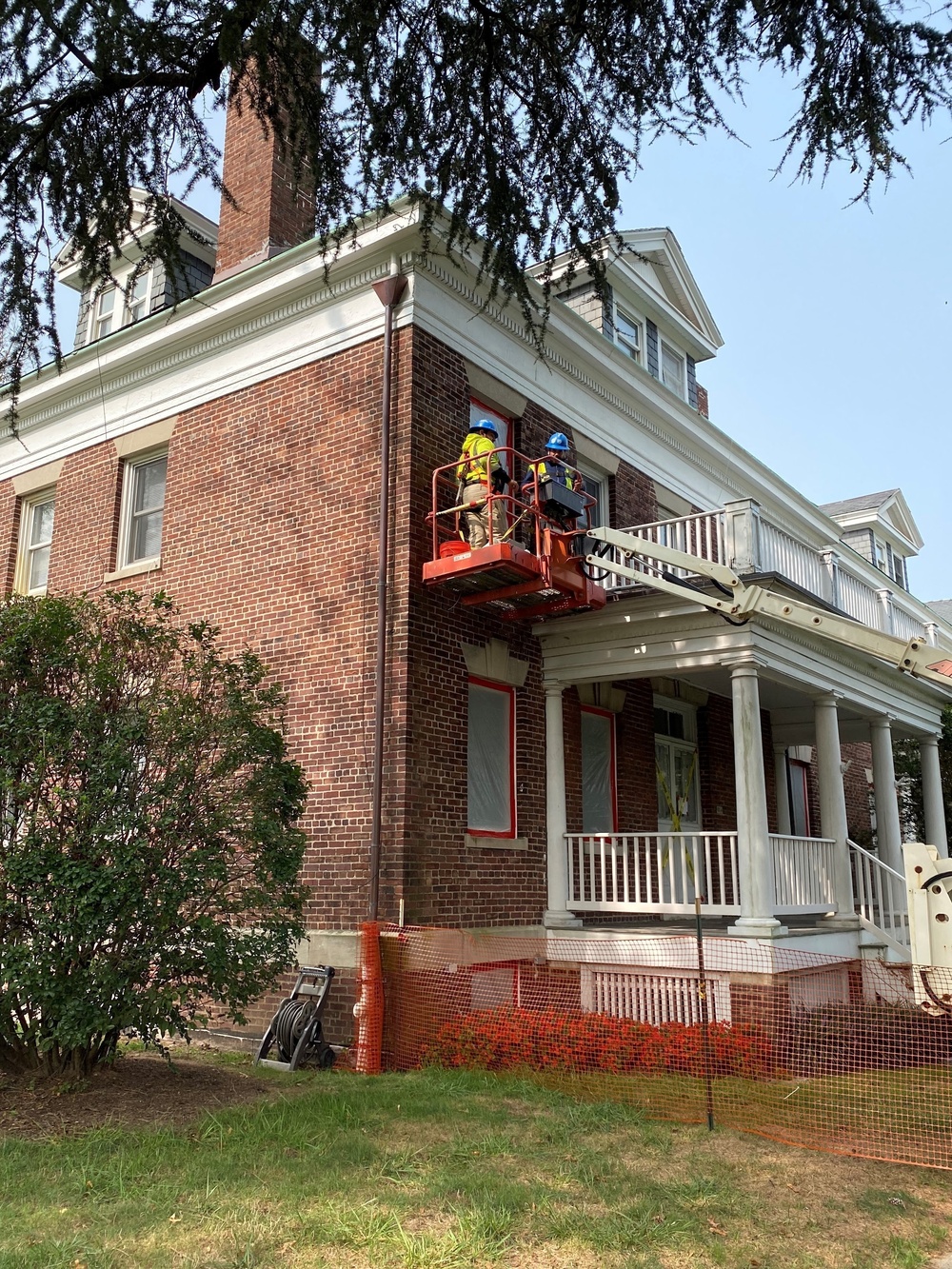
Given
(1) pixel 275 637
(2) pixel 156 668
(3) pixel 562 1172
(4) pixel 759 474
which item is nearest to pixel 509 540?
(1) pixel 275 637

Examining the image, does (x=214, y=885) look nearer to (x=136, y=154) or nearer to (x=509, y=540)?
(x=509, y=540)

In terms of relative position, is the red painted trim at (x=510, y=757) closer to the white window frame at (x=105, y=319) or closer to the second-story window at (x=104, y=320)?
the white window frame at (x=105, y=319)

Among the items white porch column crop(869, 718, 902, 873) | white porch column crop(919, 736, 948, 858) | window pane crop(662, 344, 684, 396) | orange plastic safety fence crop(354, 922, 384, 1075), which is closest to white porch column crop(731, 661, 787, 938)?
orange plastic safety fence crop(354, 922, 384, 1075)

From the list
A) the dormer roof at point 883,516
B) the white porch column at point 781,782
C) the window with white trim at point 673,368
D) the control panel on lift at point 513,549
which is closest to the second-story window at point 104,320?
the control panel on lift at point 513,549

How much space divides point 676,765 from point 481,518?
21.5 ft

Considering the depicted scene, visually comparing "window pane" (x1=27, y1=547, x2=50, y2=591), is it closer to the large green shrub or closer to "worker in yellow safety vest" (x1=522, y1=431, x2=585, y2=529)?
the large green shrub

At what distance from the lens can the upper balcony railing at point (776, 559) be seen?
11.8 metres

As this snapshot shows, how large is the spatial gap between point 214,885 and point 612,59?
273 inches

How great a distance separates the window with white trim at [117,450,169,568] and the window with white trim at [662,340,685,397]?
9018 mm

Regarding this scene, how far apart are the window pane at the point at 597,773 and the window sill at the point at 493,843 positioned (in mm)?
1595

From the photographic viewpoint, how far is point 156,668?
29.3 ft

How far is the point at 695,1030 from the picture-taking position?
375 inches

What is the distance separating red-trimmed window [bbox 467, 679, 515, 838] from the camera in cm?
1193

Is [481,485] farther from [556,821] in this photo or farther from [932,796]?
[932,796]
